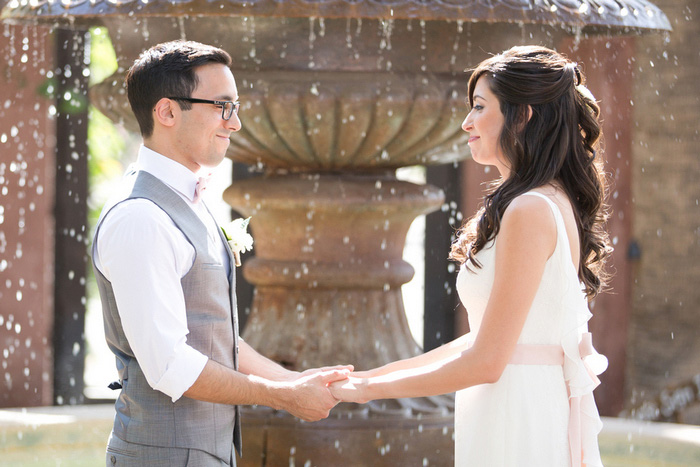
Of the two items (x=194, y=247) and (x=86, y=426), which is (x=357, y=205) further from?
(x=86, y=426)

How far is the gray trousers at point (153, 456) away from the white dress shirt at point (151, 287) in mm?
139

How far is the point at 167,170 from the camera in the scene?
7.41ft

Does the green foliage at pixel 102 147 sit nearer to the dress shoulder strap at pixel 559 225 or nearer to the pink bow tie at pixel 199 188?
the pink bow tie at pixel 199 188

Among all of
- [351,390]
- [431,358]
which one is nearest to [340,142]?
[431,358]

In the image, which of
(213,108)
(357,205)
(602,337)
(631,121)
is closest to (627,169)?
(631,121)

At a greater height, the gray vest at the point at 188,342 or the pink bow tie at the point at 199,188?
the pink bow tie at the point at 199,188

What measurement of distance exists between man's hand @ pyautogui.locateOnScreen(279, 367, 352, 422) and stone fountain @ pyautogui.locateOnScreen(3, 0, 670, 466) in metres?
0.81

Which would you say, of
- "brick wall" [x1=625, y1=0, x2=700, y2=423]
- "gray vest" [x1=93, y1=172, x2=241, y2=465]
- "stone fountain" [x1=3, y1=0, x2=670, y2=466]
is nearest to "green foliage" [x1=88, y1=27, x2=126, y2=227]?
"brick wall" [x1=625, y1=0, x2=700, y2=423]

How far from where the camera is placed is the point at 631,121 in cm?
655

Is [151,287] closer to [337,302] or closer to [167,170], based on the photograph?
[167,170]

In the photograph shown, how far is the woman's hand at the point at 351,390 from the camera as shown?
8.13 feet

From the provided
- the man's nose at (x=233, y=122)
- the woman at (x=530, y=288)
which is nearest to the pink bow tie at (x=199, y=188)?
the man's nose at (x=233, y=122)

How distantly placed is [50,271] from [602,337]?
3553 mm

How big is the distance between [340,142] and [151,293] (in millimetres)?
1247
